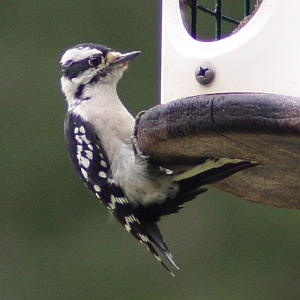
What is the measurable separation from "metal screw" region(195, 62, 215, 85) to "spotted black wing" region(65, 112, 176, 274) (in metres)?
0.61

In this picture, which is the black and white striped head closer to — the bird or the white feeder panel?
the bird

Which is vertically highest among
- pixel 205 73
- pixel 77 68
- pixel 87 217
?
pixel 205 73

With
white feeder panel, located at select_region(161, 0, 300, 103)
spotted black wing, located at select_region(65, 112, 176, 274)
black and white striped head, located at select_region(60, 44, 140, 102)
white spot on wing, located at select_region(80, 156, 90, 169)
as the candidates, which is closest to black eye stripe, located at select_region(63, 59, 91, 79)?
black and white striped head, located at select_region(60, 44, 140, 102)

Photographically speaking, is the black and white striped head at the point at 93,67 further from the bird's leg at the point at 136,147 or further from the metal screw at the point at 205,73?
the metal screw at the point at 205,73

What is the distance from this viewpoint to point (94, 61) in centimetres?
381

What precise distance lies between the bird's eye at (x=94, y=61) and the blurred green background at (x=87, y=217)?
2829 mm

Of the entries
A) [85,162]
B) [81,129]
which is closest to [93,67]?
[81,129]

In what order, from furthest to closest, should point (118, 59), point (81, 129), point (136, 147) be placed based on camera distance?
point (118, 59)
point (81, 129)
point (136, 147)

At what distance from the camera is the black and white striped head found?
149 inches

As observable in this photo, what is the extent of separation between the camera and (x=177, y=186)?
3445 millimetres

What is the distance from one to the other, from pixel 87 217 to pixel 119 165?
144 inches

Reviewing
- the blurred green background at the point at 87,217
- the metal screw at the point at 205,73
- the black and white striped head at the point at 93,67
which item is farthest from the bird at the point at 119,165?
the blurred green background at the point at 87,217

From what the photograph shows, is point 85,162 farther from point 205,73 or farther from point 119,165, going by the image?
point 205,73

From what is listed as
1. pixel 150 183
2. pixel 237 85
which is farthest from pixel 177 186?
pixel 237 85
